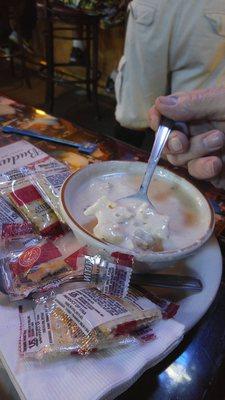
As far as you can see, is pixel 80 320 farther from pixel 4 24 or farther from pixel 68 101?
pixel 4 24

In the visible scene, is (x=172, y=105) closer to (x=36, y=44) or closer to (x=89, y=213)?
(x=89, y=213)

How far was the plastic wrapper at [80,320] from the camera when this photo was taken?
33cm

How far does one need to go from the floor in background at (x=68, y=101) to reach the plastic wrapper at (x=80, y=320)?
179 centimetres

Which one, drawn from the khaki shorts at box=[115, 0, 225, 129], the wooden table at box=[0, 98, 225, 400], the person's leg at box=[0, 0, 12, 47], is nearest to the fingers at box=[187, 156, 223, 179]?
the wooden table at box=[0, 98, 225, 400]

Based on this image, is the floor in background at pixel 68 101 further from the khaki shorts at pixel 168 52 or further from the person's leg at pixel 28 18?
the khaki shorts at pixel 168 52

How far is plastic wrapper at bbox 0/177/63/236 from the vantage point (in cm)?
49

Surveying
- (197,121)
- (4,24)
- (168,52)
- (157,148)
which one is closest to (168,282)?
(157,148)

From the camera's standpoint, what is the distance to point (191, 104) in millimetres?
595

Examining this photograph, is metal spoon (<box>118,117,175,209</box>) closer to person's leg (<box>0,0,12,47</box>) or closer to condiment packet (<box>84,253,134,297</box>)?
condiment packet (<box>84,253,134,297</box>)

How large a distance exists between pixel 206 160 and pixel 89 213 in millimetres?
242

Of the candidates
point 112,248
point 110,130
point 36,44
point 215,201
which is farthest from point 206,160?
point 36,44

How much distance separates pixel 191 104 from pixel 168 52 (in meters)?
0.45

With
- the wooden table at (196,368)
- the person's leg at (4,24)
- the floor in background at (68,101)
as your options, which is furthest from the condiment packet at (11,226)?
the person's leg at (4,24)

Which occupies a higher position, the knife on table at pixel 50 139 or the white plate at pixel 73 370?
the knife on table at pixel 50 139
